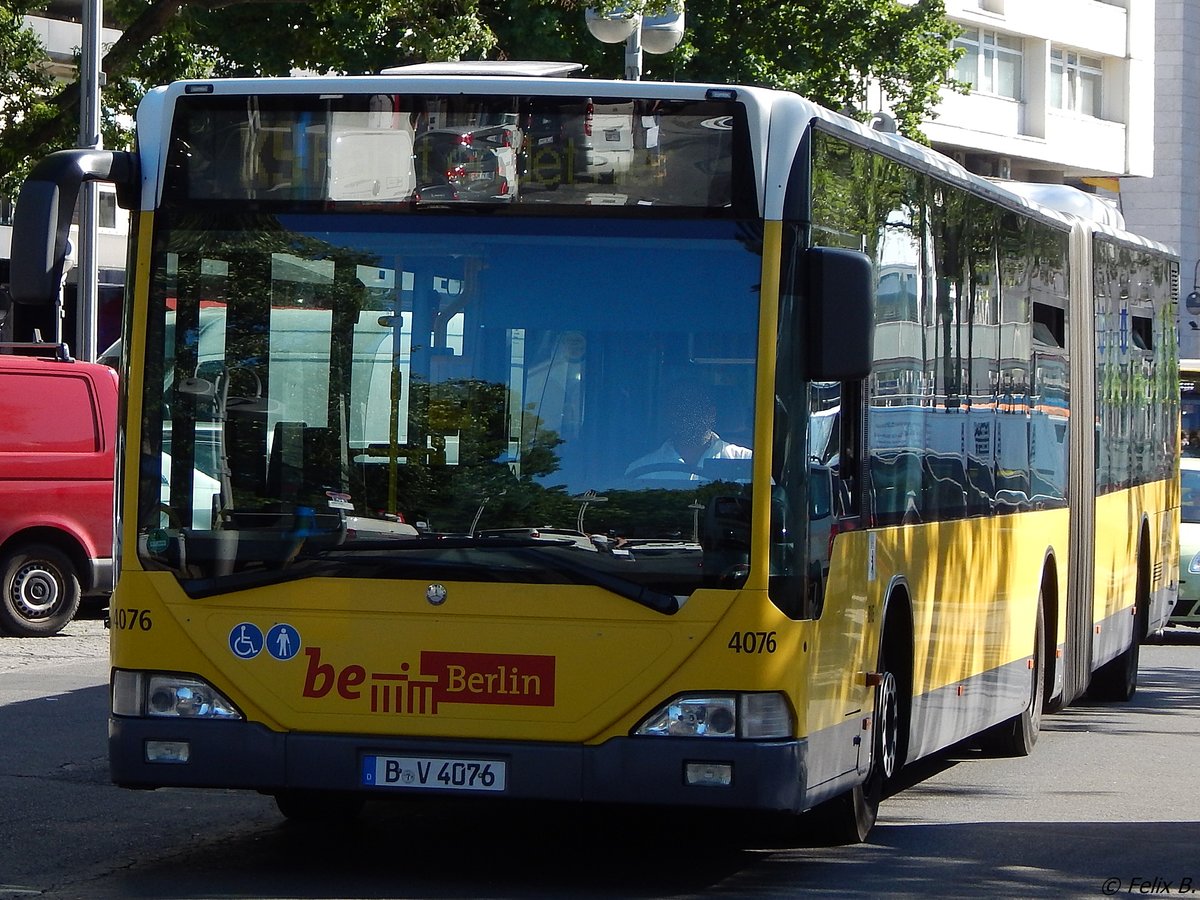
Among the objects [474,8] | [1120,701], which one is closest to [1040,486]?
[1120,701]

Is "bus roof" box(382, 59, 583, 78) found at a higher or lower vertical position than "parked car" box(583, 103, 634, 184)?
higher

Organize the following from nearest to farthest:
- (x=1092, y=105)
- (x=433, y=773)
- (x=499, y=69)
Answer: (x=433, y=773)
(x=499, y=69)
(x=1092, y=105)

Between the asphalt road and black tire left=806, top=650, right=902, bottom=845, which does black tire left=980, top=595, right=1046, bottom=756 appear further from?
black tire left=806, top=650, right=902, bottom=845

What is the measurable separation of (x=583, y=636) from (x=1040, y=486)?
18.6 ft

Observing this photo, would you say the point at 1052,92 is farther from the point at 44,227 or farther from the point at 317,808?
the point at 44,227

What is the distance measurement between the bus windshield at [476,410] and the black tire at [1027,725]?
553 centimetres

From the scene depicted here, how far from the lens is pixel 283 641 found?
7766mm

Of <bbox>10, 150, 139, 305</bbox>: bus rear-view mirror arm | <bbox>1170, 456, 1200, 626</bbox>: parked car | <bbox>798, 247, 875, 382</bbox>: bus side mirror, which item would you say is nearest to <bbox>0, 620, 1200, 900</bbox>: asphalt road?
<bbox>798, 247, 875, 382</bbox>: bus side mirror

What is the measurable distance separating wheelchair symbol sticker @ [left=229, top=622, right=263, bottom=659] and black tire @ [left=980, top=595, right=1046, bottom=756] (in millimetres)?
5962

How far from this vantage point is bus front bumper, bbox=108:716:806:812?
7.51 metres

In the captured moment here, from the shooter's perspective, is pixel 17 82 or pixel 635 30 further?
pixel 17 82

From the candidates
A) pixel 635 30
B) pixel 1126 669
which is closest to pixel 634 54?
pixel 635 30

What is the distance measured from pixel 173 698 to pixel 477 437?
140 centimetres

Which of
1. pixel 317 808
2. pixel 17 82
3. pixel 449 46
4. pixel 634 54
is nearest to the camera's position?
pixel 317 808
